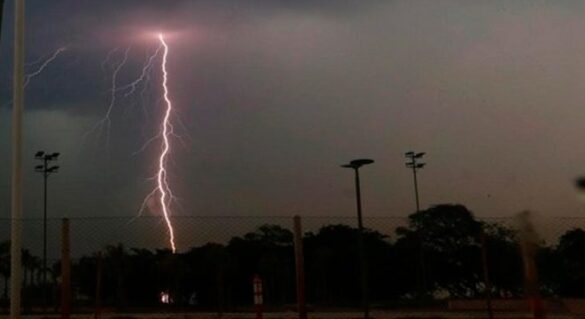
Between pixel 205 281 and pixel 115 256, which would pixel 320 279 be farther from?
pixel 115 256

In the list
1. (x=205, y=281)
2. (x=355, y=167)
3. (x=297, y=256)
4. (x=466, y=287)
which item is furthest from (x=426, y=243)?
(x=297, y=256)

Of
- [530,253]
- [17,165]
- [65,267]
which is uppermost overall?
[17,165]

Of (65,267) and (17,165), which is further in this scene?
(65,267)

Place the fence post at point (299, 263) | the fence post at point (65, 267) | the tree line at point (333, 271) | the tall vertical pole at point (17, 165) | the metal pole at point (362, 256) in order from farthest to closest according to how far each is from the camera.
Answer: the tree line at point (333, 271), the metal pole at point (362, 256), the fence post at point (299, 263), the fence post at point (65, 267), the tall vertical pole at point (17, 165)

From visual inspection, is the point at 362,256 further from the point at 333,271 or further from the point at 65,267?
the point at 333,271

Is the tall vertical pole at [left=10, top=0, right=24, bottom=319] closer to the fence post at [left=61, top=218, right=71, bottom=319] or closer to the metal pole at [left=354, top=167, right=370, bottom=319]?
the fence post at [left=61, top=218, right=71, bottom=319]

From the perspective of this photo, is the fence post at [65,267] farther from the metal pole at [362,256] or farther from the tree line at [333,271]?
the tree line at [333,271]

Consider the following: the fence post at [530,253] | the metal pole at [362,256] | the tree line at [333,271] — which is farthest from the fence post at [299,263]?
the tree line at [333,271]

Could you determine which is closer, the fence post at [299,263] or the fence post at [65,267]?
the fence post at [65,267]

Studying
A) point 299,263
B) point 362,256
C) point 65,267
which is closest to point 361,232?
point 362,256
